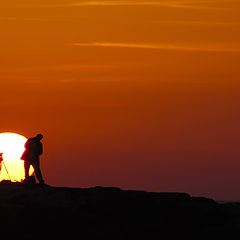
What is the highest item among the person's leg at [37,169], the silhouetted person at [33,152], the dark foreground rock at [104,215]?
the silhouetted person at [33,152]

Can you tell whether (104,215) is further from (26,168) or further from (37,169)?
(26,168)

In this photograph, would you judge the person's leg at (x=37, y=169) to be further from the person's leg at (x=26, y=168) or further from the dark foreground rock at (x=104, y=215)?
the dark foreground rock at (x=104, y=215)

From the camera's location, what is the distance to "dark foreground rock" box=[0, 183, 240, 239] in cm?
4235

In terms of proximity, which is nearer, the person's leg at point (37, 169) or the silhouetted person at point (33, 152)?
the silhouetted person at point (33, 152)

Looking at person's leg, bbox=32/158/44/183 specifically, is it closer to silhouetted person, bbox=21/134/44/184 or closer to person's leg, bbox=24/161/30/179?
silhouetted person, bbox=21/134/44/184

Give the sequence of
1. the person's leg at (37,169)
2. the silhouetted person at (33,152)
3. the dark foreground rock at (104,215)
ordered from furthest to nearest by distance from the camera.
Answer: the person's leg at (37,169) → the silhouetted person at (33,152) → the dark foreground rock at (104,215)

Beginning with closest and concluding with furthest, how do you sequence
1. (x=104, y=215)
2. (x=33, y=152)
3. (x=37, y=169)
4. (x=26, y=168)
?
1. (x=104, y=215)
2. (x=33, y=152)
3. (x=37, y=169)
4. (x=26, y=168)

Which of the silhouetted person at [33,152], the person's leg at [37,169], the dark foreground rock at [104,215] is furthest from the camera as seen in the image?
the person's leg at [37,169]

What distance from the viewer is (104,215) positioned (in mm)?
→ 43562

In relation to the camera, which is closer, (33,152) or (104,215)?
(104,215)

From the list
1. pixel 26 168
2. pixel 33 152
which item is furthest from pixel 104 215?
pixel 26 168

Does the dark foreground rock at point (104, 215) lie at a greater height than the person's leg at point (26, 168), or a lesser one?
lesser

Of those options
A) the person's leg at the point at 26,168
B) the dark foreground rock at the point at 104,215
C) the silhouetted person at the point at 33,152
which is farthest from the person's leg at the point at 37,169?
Answer: the dark foreground rock at the point at 104,215

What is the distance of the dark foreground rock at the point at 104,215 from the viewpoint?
4235 centimetres
